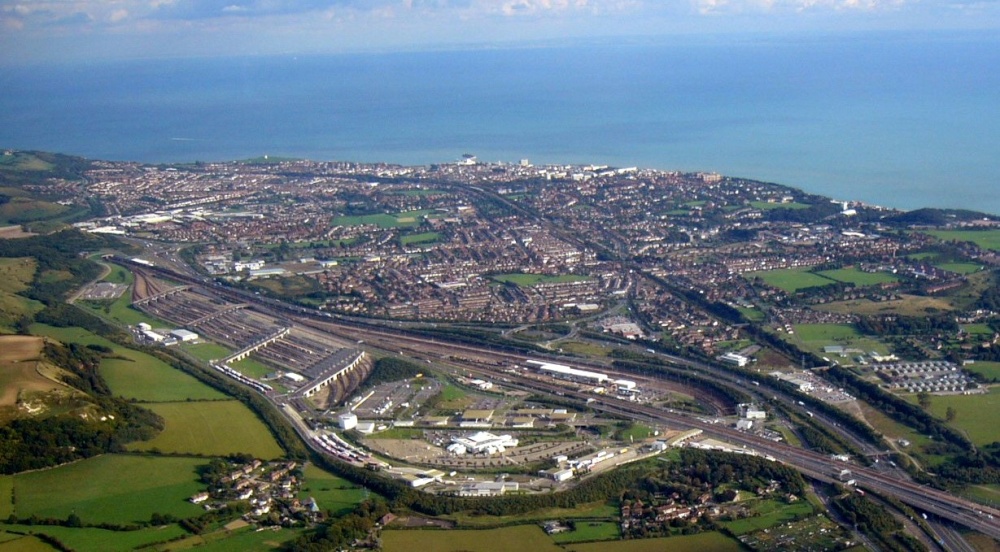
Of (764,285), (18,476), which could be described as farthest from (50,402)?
(764,285)

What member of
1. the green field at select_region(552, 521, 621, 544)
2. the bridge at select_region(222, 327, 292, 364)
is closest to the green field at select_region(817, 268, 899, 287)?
the bridge at select_region(222, 327, 292, 364)

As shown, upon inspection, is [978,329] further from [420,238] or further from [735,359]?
[420,238]

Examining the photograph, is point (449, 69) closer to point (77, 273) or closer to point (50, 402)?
point (77, 273)

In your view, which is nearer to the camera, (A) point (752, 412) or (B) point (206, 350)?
(A) point (752, 412)

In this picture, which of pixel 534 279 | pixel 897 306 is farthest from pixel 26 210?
pixel 897 306

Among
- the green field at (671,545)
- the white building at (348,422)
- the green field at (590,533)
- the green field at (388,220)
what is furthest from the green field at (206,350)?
the green field at (388,220)

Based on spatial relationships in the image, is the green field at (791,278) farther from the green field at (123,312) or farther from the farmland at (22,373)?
the farmland at (22,373)
